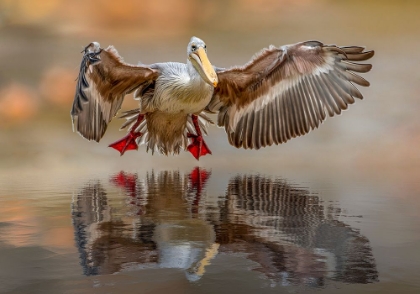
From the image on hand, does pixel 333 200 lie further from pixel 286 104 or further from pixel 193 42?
pixel 193 42

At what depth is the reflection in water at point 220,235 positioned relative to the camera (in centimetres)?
413

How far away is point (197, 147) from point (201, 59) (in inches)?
99.7

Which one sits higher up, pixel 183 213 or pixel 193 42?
pixel 193 42

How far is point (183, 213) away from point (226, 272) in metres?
2.61

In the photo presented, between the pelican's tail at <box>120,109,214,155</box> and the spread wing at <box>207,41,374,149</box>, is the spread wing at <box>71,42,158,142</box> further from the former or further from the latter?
the spread wing at <box>207,41,374,149</box>

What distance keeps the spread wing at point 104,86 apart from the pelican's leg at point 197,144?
4.71ft

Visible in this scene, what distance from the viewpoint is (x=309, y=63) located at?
348 inches

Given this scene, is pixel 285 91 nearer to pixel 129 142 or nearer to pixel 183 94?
pixel 183 94

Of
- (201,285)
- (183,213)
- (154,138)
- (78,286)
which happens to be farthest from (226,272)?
(154,138)

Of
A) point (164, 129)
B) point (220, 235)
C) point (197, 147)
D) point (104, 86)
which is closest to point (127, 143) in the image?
point (164, 129)

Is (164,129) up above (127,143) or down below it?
above

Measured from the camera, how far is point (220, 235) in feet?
17.2

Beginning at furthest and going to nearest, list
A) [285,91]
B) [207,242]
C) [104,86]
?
[285,91] → [104,86] → [207,242]

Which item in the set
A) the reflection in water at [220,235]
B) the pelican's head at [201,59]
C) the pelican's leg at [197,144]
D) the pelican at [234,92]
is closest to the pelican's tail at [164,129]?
the pelican at [234,92]
